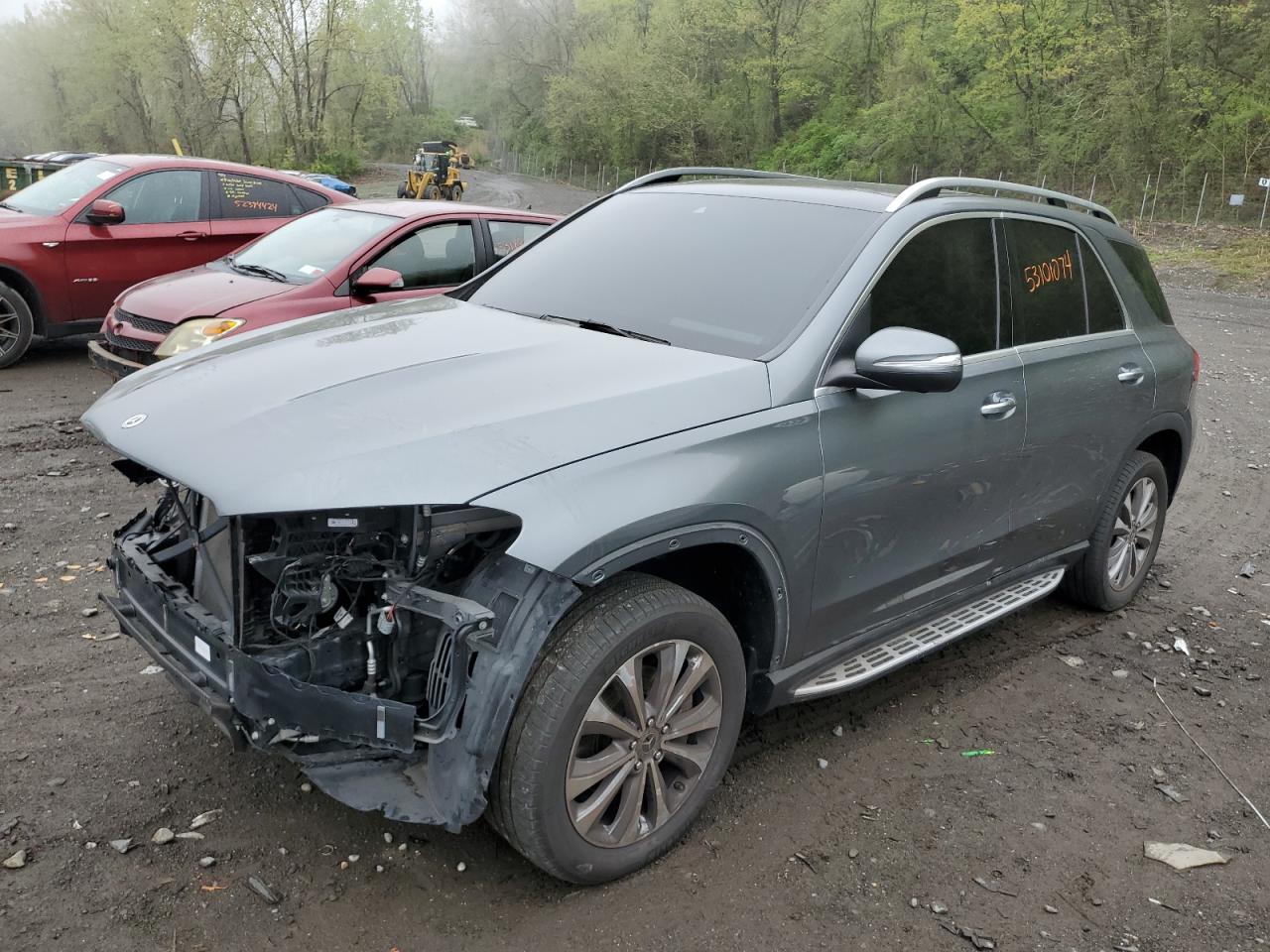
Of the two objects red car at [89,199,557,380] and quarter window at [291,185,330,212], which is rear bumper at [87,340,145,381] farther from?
quarter window at [291,185,330,212]

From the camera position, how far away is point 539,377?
2873 mm

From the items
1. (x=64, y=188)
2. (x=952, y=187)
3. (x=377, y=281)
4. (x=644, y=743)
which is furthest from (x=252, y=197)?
(x=644, y=743)

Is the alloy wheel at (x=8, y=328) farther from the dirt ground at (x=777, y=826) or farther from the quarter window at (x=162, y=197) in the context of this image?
the dirt ground at (x=777, y=826)

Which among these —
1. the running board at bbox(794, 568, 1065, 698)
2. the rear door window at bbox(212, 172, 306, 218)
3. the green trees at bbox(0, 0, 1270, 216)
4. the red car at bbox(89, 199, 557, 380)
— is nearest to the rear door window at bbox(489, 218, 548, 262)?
the red car at bbox(89, 199, 557, 380)

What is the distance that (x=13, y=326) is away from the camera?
8258 millimetres

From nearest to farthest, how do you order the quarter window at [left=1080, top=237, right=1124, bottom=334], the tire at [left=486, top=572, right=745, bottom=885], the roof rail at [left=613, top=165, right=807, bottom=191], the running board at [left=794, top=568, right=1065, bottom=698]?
1. the tire at [left=486, top=572, right=745, bottom=885]
2. the running board at [left=794, top=568, right=1065, bottom=698]
3. the roof rail at [left=613, top=165, right=807, bottom=191]
4. the quarter window at [left=1080, top=237, right=1124, bottom=334]

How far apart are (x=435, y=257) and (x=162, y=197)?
332 cm

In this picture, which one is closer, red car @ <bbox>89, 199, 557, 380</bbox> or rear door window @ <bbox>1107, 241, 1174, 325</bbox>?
rear door window @ <bbox>1107, 241, 1174, 325</bbox>

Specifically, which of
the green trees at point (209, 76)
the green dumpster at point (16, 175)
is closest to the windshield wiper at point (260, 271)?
the green dumpster at point (16, 175)

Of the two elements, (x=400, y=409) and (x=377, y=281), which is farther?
(x=377, y=281)

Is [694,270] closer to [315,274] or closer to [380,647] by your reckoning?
[380,647]

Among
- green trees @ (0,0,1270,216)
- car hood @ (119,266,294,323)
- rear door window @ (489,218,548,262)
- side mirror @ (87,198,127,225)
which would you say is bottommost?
car hood @ (119,266,294,323)

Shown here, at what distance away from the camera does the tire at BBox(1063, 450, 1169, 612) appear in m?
4.60

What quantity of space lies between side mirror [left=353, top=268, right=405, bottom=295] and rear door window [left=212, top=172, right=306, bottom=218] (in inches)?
125
